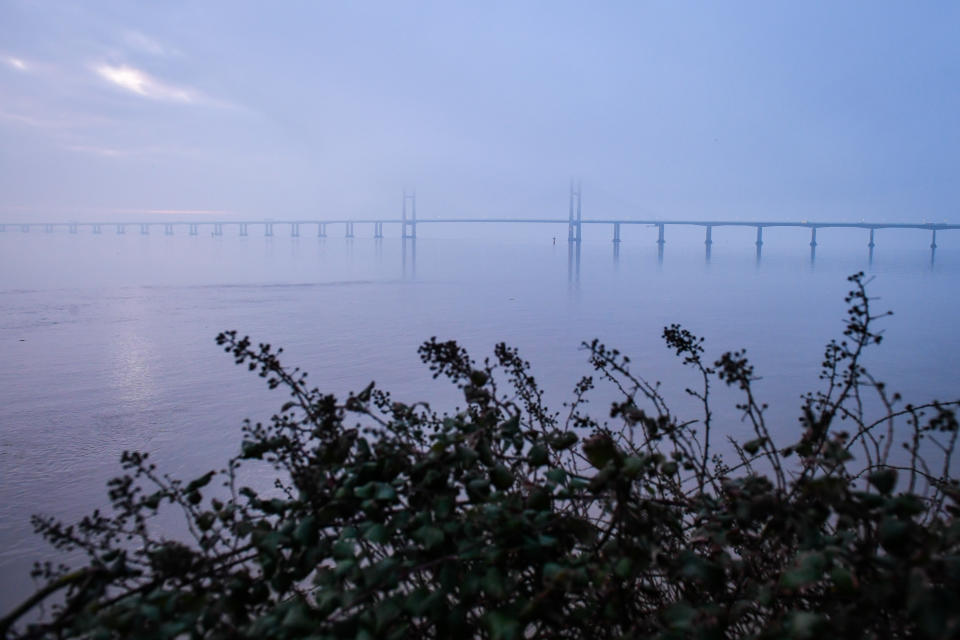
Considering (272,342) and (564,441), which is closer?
(564,441)

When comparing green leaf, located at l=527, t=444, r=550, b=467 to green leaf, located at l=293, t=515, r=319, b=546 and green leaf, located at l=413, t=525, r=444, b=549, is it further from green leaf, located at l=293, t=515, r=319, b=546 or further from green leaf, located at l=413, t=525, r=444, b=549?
green leaf, located at l=293, t=515, r=319, b=546

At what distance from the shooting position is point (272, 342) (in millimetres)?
5582

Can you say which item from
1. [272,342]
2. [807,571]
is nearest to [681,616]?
[807,571]

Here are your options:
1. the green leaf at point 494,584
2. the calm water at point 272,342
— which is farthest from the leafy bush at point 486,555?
the calm water at point 272,342

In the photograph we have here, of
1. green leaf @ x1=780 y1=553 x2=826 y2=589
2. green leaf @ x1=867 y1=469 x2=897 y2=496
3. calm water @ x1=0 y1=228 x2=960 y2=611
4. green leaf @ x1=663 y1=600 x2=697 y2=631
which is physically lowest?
calm water @ x1=0 y1=228 x2=960 y2=611

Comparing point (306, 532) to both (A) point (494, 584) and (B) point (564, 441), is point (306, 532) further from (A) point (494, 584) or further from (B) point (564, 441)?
(B) point (564, 441)

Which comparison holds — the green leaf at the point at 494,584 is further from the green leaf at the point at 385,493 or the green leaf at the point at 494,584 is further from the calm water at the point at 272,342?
the calm water at the point at 272,342

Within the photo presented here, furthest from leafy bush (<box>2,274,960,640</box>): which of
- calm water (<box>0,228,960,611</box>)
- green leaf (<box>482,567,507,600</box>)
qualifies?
calm water (<box>0,228,960,611</box>)

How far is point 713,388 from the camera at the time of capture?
158 inches

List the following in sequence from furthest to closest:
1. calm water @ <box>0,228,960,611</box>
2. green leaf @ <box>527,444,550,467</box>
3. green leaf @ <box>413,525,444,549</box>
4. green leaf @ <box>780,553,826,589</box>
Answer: calm water @ <box>0,228,960,611</box> < green leaf @ <box>527,444,550,467</box> < green leaf @ <box>413,525,444,549</box> < green leaf @ <box>780,553,826,589</box>

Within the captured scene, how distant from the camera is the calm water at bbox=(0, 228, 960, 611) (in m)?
2.92

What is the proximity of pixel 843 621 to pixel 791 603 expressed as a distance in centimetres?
47

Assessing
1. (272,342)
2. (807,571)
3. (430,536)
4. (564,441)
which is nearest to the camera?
(807,571)

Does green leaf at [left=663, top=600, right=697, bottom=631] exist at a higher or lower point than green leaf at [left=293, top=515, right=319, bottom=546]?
lower
